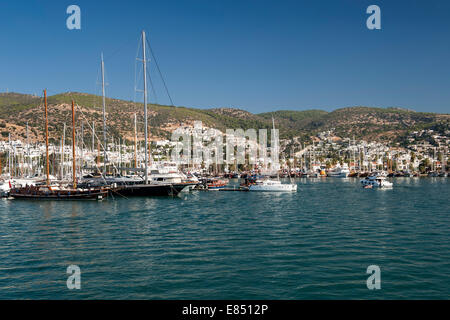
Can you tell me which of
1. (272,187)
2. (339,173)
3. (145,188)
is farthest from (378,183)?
(339,173)

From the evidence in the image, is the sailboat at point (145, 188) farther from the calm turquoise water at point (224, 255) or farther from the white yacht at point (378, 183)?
the white yacht at point (378, 183)

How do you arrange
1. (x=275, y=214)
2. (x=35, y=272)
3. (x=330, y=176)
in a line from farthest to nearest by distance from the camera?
(x=330, y=176) < (x=275, y=214) < (x=35, y=272)

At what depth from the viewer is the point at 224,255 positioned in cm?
1830

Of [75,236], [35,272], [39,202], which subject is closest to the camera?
[35,272]

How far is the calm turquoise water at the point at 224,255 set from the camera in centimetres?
1345

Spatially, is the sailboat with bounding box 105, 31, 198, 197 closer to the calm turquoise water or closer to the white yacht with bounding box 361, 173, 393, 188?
the calm turquoise water

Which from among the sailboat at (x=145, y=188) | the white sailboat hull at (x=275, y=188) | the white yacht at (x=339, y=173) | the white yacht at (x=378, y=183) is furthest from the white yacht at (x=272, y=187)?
the white yacht at (x=339, y=173)

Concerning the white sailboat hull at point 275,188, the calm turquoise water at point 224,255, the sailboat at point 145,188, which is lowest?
the calm turquoise water at point 224,255

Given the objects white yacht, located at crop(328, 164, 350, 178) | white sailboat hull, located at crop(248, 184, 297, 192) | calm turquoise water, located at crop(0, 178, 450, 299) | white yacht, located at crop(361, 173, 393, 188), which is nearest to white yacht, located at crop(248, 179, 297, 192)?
white sailboat hull, located at crop(248, 184, 297, 192)

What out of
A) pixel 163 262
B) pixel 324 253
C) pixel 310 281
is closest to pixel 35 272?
pixel 163 262

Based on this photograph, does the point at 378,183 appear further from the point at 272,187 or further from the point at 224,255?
the point at 224,255

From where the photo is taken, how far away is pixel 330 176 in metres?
150

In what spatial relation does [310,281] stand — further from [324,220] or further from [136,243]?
[324,220]

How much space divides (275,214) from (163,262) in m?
18.9
